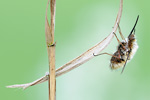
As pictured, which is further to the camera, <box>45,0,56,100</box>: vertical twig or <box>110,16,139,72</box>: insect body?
<box>110,16,139,72</box>: insect body

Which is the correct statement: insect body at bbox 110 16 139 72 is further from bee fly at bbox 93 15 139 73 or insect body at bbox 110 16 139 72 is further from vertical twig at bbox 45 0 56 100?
vertical twig at bbox 45 0 56 100

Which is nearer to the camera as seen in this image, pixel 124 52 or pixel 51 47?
pixel 51 47

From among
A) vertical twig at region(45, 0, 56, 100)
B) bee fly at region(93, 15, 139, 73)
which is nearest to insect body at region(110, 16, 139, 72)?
bee fly at region(93, 15, 139, 73)

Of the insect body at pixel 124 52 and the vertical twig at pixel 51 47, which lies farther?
the insect body at pixel 124 52

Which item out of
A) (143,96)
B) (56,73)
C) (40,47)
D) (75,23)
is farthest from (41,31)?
(56,73)

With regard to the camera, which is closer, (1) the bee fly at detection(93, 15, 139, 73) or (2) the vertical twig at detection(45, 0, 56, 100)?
(2) the vertical twig at detection(45, 0, 56, 100)

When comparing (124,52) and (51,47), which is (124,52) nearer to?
(124,52)

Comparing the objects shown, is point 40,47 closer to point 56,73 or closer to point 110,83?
point 110,83

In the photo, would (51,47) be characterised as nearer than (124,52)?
Yes

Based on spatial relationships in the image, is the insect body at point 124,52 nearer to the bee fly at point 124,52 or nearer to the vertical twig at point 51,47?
the bee fly at point 124,52

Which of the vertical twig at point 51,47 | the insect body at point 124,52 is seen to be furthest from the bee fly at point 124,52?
the vertical twig at point 51,47

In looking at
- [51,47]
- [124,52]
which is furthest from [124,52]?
[51,47]
